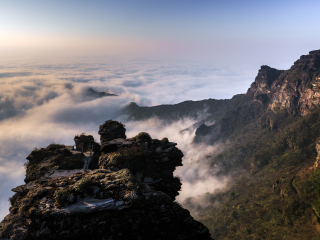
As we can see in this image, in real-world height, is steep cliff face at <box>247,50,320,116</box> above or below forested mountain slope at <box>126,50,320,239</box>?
above

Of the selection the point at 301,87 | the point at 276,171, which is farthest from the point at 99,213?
the point at 301,87

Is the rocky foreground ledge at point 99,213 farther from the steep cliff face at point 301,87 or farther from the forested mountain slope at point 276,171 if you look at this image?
the steep cliff face at point 301,87

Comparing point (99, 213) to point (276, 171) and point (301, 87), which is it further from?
point (301, 87)

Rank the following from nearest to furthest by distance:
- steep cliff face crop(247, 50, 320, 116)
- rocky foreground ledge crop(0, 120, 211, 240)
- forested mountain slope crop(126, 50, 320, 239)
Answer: rocky foreground ledge crop(0, 120, 211, 240) → forested mountain slope crop(126, 50, 320, 239) → steep cliff face crop(247, 50, 320, 116)

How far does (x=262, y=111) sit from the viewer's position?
198m

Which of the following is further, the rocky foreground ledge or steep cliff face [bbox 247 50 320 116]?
steep cliff face [bbox 247 50 320 116]

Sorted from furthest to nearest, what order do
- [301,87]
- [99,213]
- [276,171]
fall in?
1. [301,87]
2. [276,171]
3. [99,213]

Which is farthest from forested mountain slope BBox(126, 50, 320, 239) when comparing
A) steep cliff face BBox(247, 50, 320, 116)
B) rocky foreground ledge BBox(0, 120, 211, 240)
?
rocky foreground ledge BBox(0, 120, 211, 240)

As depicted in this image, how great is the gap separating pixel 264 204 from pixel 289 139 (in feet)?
247

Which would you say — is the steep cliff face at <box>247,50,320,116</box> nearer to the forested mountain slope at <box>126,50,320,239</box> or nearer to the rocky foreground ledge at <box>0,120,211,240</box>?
the forested mountain slope at <box>126,50,320,239</box>

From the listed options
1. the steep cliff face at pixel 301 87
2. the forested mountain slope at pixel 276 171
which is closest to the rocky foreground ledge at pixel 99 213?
the forested mountain slope at pixel 276 171

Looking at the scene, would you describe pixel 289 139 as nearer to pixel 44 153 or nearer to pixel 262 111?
pixel 262 111

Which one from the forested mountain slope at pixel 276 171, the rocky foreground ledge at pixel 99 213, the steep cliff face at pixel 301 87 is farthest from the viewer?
the steep cliff face at pixel 301 87

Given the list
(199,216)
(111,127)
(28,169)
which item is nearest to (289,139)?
(199,216)
